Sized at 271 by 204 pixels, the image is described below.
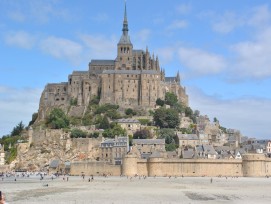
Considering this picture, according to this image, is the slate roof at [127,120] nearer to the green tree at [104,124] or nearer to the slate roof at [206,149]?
the green tree at [104,124]

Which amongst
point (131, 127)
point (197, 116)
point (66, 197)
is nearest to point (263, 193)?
point (66, 197)

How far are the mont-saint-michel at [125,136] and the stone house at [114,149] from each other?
15cm

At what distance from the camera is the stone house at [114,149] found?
237ft

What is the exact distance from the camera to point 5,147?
83.3m

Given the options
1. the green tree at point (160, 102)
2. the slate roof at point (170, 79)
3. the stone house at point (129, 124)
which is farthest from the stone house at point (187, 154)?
the slate roof at point (170, 79)

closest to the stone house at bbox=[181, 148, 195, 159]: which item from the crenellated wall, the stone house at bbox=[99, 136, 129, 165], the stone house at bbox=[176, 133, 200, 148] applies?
the crenellated wall

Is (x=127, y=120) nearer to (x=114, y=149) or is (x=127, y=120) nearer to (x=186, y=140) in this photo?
(x=186, y=140)

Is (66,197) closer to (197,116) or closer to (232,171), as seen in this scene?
(232,171)

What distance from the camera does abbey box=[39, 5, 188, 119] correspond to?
9425 centimetres

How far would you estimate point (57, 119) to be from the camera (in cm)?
8594

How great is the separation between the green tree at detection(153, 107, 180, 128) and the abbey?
7.23 metres

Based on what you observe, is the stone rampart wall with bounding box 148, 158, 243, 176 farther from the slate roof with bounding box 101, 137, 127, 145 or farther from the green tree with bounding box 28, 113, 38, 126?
the green tree with bounding box 28, 113, 38, 126

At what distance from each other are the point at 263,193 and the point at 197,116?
209ft

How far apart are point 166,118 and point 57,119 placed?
1908 centimetres
